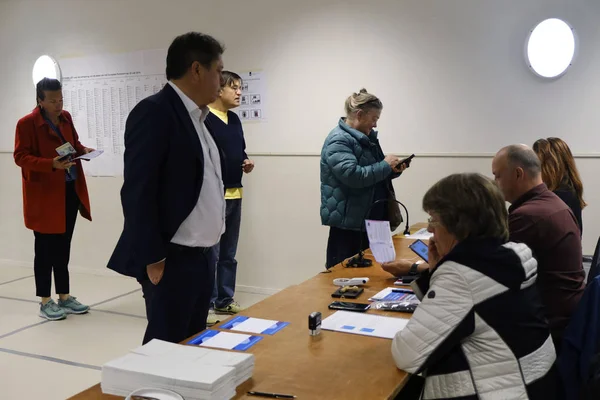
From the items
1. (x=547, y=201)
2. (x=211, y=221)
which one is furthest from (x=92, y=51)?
(x=547, y=201)

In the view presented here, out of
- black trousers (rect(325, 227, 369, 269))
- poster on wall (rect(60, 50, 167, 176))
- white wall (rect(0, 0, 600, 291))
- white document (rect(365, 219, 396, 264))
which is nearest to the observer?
white document (rect(365, 219, 396, 264))

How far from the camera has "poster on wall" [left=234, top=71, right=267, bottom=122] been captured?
471 cm

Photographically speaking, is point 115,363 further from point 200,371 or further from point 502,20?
point 502,20

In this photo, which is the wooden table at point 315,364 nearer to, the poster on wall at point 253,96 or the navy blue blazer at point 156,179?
the navy blue blazer at point 156,179

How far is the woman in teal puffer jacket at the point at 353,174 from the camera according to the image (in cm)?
338

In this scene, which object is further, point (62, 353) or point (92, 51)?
point (92, 51)

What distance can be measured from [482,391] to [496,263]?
320mm

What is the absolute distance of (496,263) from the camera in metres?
1.50

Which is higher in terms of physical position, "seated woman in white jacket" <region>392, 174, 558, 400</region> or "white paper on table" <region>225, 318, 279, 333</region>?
"seated woman in white jacket" <region>392, 174, 558, 400</region>

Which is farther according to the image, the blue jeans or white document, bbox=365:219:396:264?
the blue jeans

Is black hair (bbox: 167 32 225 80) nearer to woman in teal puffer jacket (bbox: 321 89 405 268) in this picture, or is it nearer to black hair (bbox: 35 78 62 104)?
woman in teal puffer jacket (bbox: 321 89 405 268)

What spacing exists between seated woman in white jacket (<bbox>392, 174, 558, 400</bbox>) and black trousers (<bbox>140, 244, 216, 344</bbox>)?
31.7 inches

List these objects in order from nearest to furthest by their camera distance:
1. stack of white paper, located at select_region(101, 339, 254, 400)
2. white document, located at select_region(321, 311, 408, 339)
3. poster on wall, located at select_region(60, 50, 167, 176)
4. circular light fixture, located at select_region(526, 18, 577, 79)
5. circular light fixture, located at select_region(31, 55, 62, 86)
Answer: stack of white paper, located at select_region(101, 339, 254, 400) < white document, located at select_region(321, 311, 408, 339) < circular light fixture, located at select_region(526, 18, 577, 79) < poster on wall, located at select_region(60, 50, 167, 176) < circular light fixture, located at select_region(31, 55, 62, 86)

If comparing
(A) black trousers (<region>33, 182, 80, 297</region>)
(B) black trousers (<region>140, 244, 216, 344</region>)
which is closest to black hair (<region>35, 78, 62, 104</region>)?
(A) black trousers (<region>33, 182, 80, 297</region>)
